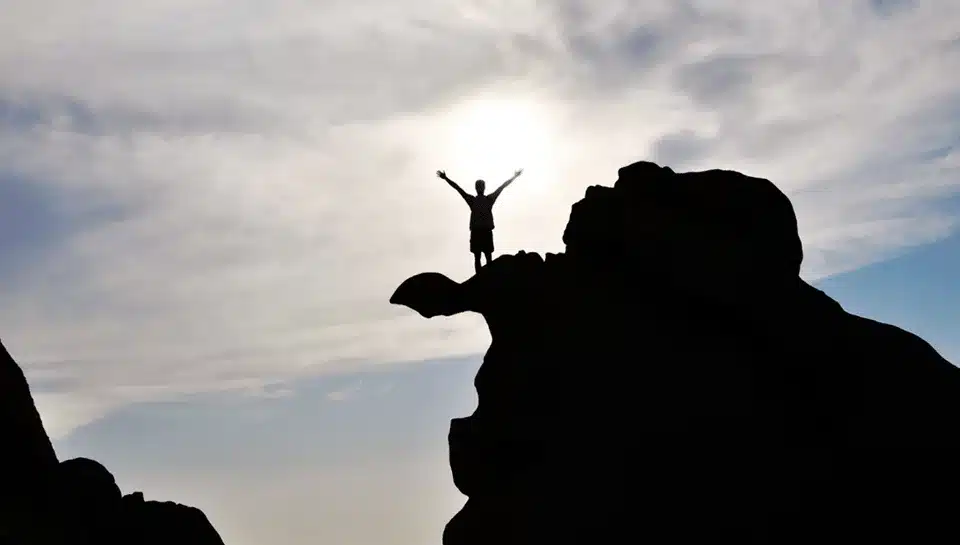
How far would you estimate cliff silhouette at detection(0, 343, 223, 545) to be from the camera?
38406 mm

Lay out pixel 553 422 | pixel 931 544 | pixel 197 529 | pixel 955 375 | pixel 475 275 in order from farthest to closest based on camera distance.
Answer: pixel 197 529 < pixel 475 275 < pixel 553 422 < pixel 955 375 < pixel 931 544

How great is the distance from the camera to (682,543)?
2752 centimetres

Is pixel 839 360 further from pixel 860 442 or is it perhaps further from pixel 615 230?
pixel 615 230

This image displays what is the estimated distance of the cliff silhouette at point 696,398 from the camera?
27.6m

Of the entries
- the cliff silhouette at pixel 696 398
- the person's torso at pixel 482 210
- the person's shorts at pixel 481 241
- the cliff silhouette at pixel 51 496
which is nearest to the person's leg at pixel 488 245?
the person's shorts at pixel 481 241

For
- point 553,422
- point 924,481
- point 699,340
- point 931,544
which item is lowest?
point 931,544

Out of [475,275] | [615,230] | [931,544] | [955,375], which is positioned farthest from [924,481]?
[475,275]

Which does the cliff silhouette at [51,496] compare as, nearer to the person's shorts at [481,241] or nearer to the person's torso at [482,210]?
the person's shorts at [481,241]

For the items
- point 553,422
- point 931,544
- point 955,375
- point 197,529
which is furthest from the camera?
point 197,529

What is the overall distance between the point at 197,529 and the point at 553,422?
2410 cm

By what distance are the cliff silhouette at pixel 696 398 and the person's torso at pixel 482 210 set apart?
6.68 feet

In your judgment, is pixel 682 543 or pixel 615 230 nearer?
pixel 682 543

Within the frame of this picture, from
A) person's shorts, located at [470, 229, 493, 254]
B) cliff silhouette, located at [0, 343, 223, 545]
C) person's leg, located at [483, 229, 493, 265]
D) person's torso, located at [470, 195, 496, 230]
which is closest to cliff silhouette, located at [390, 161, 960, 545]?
person's leg, located at [483, 229, 493, 265]

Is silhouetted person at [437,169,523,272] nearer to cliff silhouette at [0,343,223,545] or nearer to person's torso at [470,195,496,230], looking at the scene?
person's torso at [470,195,496,230]
